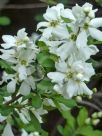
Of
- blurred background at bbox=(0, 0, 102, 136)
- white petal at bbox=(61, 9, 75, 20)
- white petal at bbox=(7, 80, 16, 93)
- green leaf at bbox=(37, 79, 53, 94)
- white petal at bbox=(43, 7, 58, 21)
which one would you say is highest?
blurred background at bbox=(0, 0, 102, 136)

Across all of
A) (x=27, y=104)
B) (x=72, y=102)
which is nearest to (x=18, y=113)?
(x=27, y=104)

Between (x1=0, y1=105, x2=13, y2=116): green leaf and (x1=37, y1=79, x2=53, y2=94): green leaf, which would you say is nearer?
(x1=37, y1=79, x2=53, y2=94): green leaf

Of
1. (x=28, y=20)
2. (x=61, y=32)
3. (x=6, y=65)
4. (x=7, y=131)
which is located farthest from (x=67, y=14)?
(x=28, y=20)

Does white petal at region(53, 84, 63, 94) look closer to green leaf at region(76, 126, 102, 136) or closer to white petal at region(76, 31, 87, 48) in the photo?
white petal at region(76, 31, 87, 48)

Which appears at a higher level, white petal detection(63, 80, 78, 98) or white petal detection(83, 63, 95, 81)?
white petal detection(83, 63, 95, 81)

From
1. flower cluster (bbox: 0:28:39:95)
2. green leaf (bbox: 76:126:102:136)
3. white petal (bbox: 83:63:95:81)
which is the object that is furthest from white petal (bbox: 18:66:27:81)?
green leaf (bbox: 76:126:102:136)

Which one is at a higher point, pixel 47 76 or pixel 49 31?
pixel 49 31

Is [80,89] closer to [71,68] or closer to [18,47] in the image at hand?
[71,68]

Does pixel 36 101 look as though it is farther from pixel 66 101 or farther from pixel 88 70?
pixel 88 70
